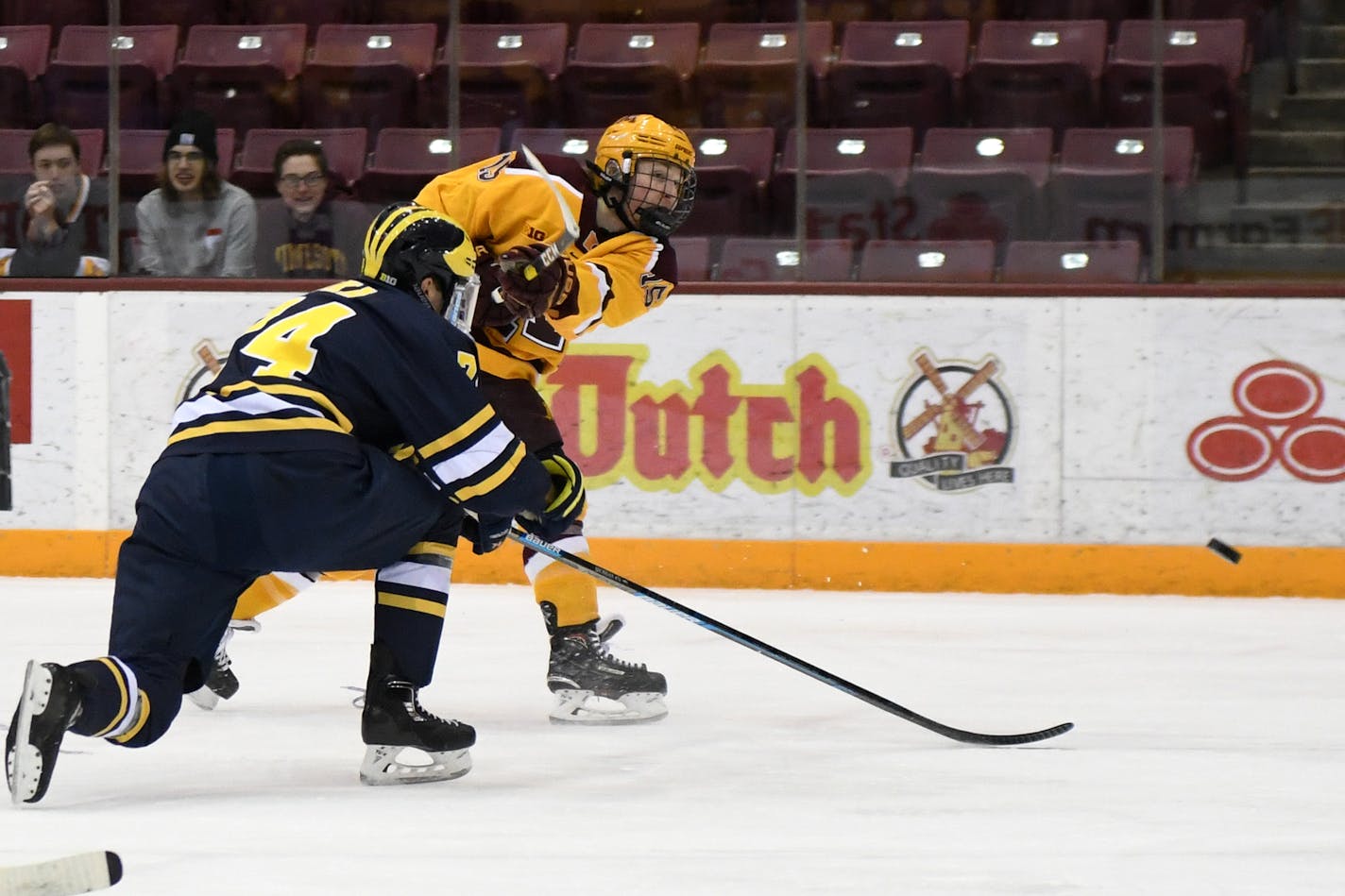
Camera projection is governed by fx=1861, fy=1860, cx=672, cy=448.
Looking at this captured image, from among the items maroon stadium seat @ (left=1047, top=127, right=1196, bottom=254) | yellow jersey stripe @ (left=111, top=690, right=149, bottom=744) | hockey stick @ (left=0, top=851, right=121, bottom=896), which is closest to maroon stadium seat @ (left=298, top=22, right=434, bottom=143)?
maroon stadium seat @ (left=1047, top=127, right=1196, bottom=254)

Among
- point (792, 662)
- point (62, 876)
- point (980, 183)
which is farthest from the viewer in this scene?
point (980, 183)

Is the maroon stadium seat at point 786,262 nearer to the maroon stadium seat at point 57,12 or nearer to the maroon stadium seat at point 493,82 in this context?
the maroon stadium seat at point 493,82

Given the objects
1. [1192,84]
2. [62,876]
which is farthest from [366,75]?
[62,876]

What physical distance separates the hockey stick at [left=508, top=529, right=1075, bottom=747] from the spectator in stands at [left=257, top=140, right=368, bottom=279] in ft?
8.36

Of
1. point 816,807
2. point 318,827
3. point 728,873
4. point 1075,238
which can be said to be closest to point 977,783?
point 816,807

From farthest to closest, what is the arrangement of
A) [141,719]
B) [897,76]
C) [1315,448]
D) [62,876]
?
1. [897,76]
2. [1315,448]
3. [141,719]
4. [62,876]

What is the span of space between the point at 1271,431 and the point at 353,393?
322cm

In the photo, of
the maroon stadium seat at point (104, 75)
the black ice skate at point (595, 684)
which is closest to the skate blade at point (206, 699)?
the black ice skate at point (595, 684)

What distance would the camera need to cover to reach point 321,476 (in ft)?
8.59

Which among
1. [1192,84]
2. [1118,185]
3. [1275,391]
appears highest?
[1192,84]

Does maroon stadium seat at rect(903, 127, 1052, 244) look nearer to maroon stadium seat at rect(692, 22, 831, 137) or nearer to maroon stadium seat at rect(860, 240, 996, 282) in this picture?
maroon stadium seat at rect(860, 240, 996, 282)

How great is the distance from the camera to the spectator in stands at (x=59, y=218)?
18.1ft

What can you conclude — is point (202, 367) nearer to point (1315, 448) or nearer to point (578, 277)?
point (578, 277)

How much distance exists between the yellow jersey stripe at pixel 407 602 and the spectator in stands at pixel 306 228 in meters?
2.89
